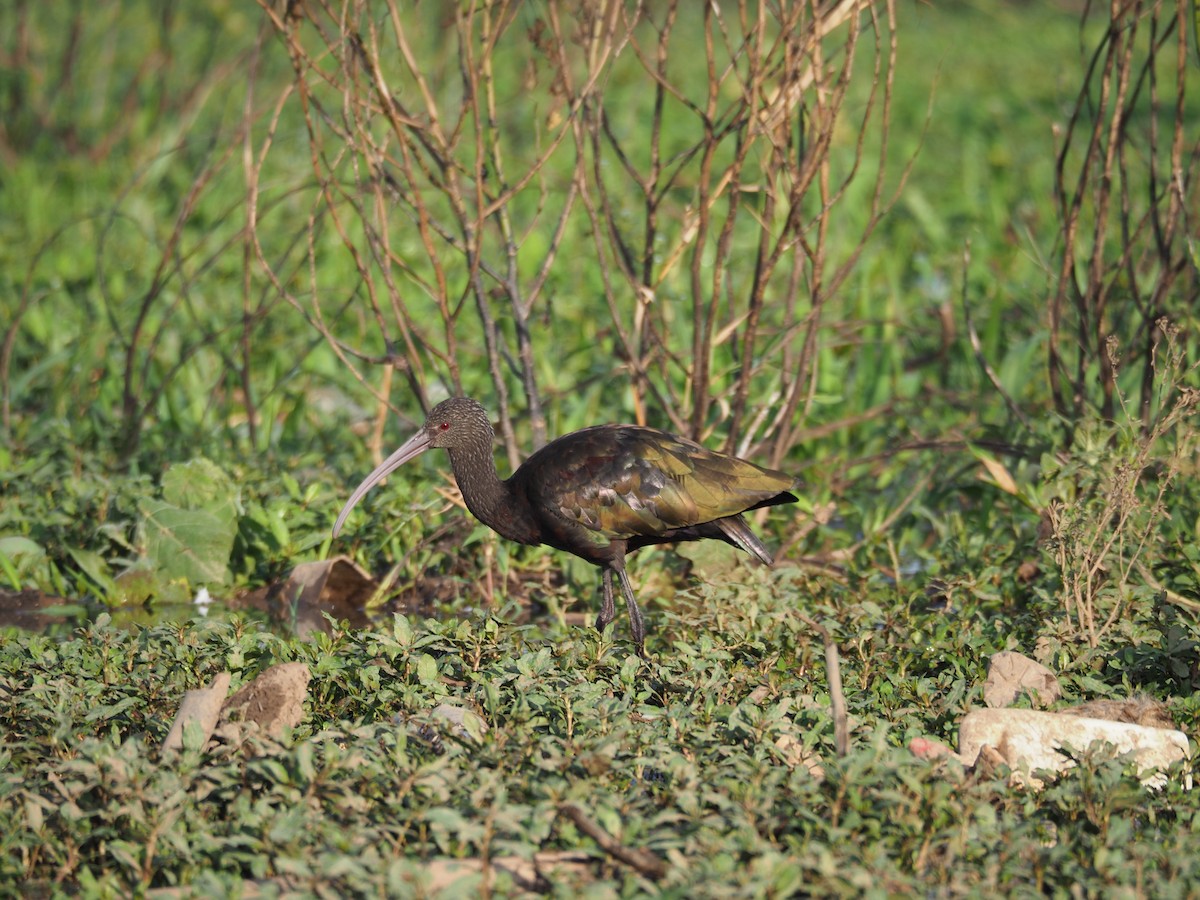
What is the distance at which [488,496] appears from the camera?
15.6 ft

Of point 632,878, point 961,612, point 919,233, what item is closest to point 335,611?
point 961,612

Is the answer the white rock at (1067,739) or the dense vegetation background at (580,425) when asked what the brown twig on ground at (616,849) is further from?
the white rock at (1067,739)

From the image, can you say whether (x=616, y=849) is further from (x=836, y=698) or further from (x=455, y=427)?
(x=455, y=427)

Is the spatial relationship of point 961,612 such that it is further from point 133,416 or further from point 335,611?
point 133,416

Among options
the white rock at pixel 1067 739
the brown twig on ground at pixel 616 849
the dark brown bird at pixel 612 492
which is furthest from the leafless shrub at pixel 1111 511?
the brown twig on ground at pixel 616 849

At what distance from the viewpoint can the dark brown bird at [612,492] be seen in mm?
4598

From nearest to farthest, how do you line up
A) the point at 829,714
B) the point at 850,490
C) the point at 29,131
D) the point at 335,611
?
1. the point at 829,714
2. the point at 335,611
3. the point at 850,490
4. the point at 29,131

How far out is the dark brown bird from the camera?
4.60m

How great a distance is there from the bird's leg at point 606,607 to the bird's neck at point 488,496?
0.91 ft

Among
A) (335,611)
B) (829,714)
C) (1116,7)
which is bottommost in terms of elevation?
(335,611)

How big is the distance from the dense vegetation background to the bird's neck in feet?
1.30

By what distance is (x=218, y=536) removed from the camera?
5.36 meters

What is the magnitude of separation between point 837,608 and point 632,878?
2034 millimetres

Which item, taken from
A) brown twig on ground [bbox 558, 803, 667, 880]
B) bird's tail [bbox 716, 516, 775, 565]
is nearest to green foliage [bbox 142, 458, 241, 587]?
bird's tail [bbox 716, 516, 775, 565]
